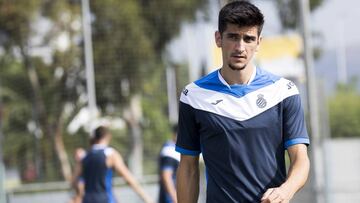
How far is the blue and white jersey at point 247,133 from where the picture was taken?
446 cm

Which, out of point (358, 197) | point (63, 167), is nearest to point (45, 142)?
point (63, 167)

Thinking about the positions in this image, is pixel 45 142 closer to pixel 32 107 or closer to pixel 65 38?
pixel 32 107

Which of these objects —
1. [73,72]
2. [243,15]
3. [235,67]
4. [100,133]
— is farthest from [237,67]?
[73,72]

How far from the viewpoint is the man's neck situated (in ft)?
15.0

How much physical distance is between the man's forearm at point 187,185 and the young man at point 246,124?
0.32 ft

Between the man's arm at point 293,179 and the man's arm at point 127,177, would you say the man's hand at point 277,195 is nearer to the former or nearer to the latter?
the man's arm at point 293,179

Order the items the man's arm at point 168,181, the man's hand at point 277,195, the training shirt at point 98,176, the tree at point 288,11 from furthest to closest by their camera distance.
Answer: the tree at point 288,11 → the man's arm at point 168,181 → the training shirt at point 98,176 → the man's hand at point 277,195

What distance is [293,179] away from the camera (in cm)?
434

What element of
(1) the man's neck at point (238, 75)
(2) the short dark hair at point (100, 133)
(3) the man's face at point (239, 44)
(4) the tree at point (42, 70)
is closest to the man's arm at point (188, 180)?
(1) the man's neck at point (238, 75)

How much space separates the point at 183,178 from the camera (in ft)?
15.4

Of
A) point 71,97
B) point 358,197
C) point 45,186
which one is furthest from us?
point 71,97

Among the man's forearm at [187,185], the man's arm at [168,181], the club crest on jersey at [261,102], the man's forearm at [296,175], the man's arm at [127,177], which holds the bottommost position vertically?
the man's arm at [168,181]

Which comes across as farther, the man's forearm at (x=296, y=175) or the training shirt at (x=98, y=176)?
the training shirt at (x=98, y=176)

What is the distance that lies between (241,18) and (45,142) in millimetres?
16399
